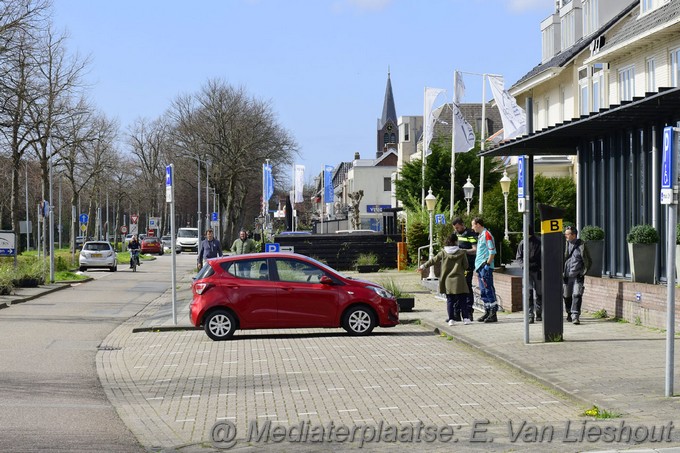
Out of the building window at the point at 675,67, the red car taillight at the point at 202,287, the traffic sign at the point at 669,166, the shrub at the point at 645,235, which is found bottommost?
the red car taillight at the point at 202,287

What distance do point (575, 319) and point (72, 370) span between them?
8260 mm

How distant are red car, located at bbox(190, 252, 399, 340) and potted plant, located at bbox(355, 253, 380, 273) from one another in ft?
84.7

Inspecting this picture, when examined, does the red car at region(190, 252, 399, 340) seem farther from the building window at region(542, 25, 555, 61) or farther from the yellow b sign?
the building window at region(542, 25, 555, 61)

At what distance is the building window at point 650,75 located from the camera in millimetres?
28453

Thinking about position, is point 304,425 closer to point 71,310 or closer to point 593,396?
point 593,396

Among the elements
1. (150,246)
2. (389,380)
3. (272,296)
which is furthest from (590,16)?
(150,246)

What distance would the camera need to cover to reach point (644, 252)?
687 inches

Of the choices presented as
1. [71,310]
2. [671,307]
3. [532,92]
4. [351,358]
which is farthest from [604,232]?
[532,92]

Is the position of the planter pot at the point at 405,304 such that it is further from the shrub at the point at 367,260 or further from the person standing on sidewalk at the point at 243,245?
the shrub at the point at 367,260

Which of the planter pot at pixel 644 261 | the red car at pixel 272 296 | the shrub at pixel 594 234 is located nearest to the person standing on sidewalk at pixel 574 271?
the planter pot at pixel 644 261

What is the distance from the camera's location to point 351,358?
14.1 metres

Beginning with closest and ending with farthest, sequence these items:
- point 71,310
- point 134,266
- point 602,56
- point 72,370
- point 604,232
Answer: point 72,370 < point 604,232 < point 71,310 < point 602,56 < point 134,266

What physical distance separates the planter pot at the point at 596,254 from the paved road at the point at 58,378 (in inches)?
363

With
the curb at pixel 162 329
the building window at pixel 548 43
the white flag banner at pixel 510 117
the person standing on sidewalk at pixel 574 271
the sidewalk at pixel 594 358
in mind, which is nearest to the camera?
the sidewalk at pixel 594 358
